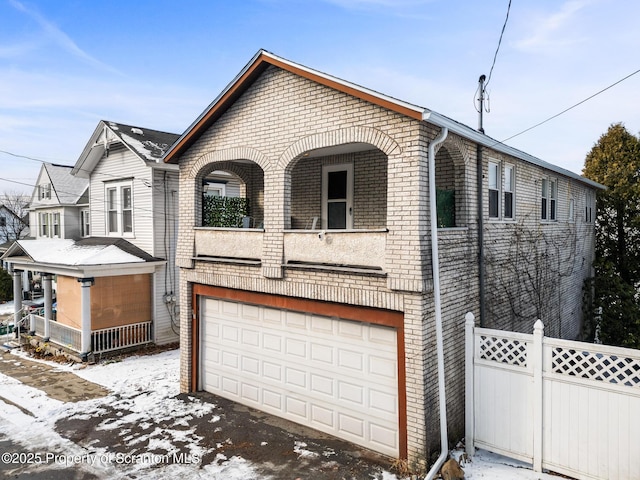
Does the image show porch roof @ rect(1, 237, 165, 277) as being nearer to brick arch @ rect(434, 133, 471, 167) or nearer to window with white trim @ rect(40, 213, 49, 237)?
window with white trim @ rect(40, 213, 49, 237)

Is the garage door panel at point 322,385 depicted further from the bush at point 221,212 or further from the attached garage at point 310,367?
the bush at point 221,212

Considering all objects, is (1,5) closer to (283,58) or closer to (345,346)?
(283,58)

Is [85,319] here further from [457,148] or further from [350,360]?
[457,148]

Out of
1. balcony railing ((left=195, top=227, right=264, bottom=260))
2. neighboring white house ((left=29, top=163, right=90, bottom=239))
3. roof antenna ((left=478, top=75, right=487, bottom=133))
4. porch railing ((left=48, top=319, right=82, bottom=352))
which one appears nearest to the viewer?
balcony railing ((left=195, top=227, right=264, bottom=260))

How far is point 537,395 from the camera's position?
245 inches

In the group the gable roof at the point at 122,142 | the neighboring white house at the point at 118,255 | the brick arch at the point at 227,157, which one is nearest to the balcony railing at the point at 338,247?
the brick arch at the point at 227,157

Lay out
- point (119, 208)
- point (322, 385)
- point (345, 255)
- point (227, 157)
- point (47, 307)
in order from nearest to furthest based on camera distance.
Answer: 1. point (345, 255)
2. point (322, 385)
3. point (227, 157)
4. point (47, 307)
5. point (119, 208)

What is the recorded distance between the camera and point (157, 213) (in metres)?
15.0

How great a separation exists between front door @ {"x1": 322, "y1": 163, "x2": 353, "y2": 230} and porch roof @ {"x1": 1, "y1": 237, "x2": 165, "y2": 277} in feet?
25.3

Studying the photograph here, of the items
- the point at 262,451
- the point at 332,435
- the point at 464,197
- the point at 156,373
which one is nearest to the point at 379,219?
the point at 464,197

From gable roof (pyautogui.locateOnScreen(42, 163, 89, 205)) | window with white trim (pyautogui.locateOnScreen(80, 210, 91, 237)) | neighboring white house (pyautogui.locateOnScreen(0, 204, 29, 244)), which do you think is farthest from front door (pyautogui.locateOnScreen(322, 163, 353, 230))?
neighboring white house (pyautogui.locateOnScreen(0, 204, 29, 244))

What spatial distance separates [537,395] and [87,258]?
13433 millimetres

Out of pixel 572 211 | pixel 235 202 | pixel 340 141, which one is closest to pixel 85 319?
pixel 235 202

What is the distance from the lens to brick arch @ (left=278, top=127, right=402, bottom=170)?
22.1 ft
